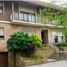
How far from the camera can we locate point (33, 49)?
85.1 ft

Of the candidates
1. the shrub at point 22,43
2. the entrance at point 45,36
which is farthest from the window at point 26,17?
the shrub at point 22,43

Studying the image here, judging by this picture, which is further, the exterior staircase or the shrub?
the exterior staircase

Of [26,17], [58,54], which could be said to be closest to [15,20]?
[26,17]

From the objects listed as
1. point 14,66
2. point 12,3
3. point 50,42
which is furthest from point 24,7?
point 14,66

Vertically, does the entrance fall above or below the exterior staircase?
above

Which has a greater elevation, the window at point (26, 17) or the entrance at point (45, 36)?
the window at point (26, 17)

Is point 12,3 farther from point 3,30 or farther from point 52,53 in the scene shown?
point 52,53

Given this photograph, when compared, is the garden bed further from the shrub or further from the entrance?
the entrance

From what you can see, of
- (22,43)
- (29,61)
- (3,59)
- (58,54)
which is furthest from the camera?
(58,54)

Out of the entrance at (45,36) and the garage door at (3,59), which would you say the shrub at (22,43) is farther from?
the entrance at (45,36)

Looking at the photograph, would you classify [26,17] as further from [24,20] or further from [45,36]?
[45,36]

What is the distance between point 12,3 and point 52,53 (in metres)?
8.05

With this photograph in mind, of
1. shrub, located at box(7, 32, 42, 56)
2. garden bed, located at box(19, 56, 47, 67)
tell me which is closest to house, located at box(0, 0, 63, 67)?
shrub, located at box(7, 32, 42, 56)

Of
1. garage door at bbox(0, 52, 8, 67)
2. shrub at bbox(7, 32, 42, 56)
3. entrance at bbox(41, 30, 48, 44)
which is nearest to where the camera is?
shrub at bbox(7, 32, 42, 56)
